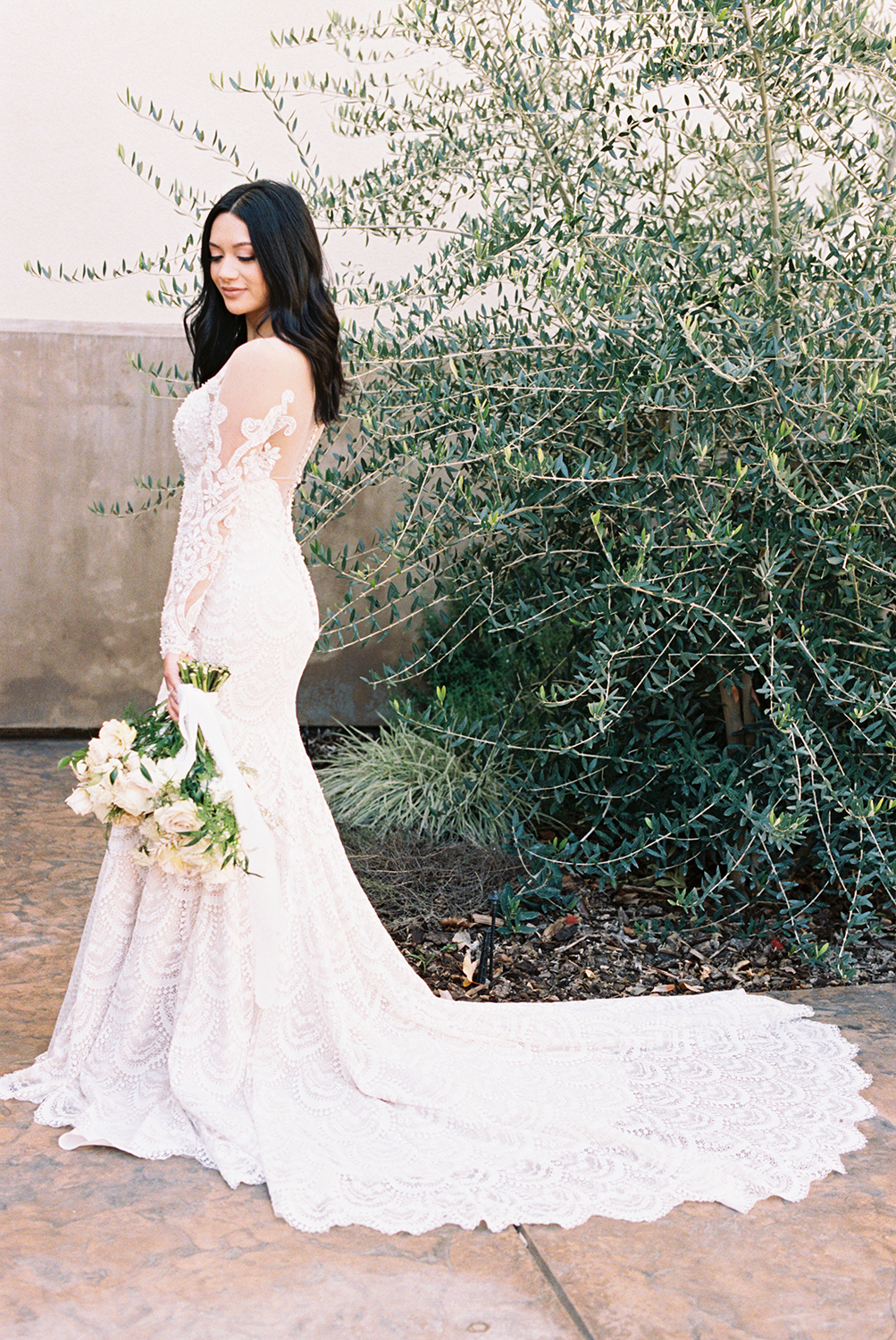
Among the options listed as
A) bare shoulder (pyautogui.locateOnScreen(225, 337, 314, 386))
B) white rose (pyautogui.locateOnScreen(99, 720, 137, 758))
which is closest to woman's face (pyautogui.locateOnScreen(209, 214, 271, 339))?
bare shoulder (pyautogui.locateOnScreen(225, 337, 314, 386))

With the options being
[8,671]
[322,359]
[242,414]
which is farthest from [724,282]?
[8,671]

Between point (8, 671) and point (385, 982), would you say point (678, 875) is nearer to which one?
point (385, 982)

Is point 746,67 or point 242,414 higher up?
point 746,67

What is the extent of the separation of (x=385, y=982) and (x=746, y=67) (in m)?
2.96

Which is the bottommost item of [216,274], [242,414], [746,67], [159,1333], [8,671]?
[159,1333]

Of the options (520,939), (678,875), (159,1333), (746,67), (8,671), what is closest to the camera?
(159,1333)

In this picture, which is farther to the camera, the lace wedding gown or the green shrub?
the green shrub

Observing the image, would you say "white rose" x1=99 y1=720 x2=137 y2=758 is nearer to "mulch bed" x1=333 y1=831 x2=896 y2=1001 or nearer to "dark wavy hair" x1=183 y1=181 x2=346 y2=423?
"dark wavy hair" x1=183 y1=181 x2=346 y2=423

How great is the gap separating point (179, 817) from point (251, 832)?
0.16m

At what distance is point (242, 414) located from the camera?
274 centimetres

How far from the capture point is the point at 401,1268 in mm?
2219

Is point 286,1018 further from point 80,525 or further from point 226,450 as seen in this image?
point 80,525

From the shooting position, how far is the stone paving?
2062 mm

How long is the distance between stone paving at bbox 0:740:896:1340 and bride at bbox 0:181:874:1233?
91mm
